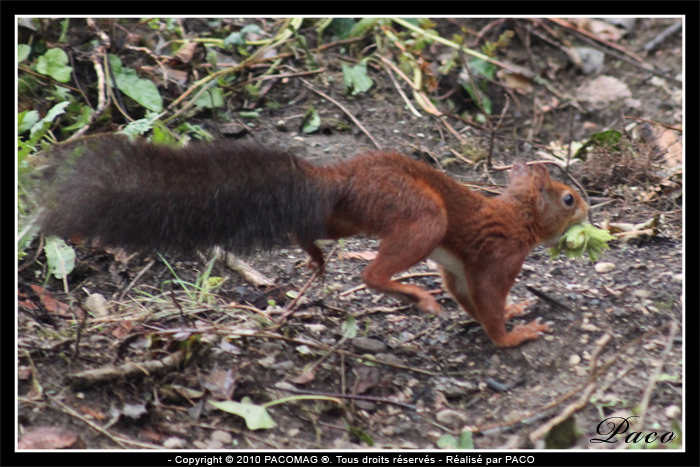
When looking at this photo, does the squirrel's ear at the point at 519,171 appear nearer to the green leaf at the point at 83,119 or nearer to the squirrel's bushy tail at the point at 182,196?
the squirrel's bushy tail at the point at 182,196

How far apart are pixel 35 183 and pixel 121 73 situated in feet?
7.03

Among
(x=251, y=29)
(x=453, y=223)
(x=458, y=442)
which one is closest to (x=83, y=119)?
(x=251, y=29)

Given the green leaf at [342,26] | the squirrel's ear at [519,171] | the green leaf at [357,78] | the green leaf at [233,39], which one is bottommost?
the squirrel's ear at [519,171]

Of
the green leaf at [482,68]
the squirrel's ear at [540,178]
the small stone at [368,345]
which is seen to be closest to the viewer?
the small stone at [368,345]

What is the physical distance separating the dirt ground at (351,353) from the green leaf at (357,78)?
84cm

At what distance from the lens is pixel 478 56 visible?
6238 millimetres

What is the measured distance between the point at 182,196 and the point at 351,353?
116cm

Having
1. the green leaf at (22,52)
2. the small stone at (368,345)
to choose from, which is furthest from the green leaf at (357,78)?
the small stone at (368,345)

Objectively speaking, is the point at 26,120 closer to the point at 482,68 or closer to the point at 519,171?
the point at 519,171

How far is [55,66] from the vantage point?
16.3ft

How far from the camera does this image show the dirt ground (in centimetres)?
313

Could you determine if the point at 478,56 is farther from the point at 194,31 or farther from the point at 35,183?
the point at 35,183

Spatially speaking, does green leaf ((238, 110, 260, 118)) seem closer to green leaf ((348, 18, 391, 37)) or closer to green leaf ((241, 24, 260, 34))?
green leaf ((241, 24, 260, 34))

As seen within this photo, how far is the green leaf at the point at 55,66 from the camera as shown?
4.90 metres
